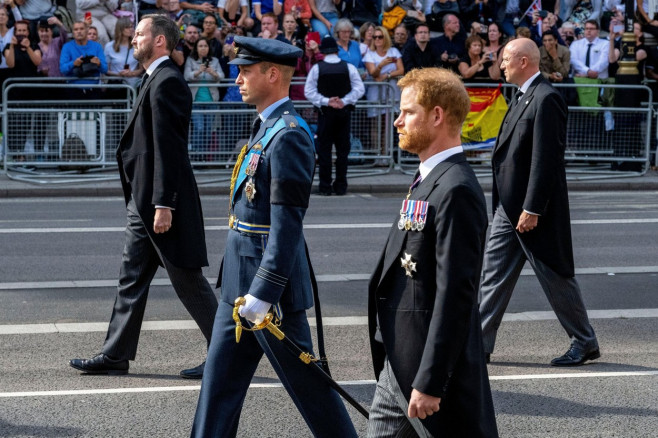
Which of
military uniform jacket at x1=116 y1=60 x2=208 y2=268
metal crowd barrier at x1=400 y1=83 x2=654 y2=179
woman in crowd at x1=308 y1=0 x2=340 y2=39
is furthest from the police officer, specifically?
military uniform jacket at x1=116 y1=60 x2=208 y2=268

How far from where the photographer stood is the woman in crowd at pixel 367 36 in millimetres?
18109

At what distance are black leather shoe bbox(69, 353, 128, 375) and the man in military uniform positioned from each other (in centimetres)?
206

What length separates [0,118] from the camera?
55.4ft

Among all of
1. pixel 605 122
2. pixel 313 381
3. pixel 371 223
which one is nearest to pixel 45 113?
pixel 371 223

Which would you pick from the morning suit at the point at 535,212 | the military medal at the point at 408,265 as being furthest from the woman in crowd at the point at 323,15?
the military medal at the point at 408,265

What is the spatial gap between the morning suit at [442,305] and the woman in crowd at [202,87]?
13.3m

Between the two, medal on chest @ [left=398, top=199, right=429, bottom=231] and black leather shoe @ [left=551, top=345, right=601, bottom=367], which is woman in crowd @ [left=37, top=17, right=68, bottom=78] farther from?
medal on chest @ [left=398, top=199, right=429, bottom=231]

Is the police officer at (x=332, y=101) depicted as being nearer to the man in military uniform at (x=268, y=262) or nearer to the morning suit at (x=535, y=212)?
the morning suit at (x=535, y=212)

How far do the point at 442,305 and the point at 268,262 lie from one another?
103 cm

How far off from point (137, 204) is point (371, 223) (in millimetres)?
6924

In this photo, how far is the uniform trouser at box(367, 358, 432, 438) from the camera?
3998mm

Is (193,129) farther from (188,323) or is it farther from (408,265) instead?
(408,265)

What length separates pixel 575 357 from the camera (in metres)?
7.21

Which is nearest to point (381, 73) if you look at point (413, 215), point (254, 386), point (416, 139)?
point (254, 386)
